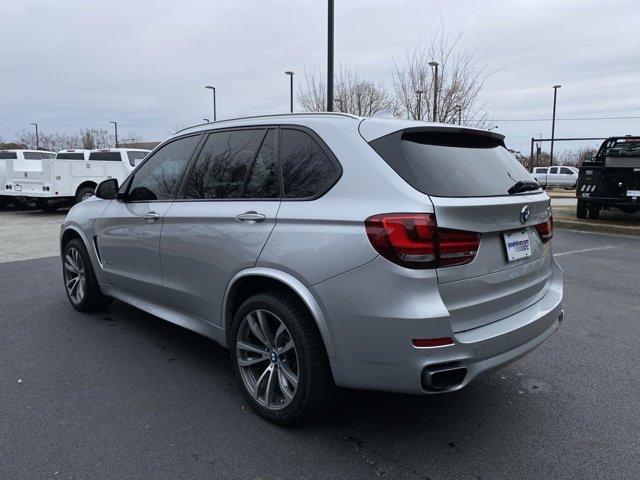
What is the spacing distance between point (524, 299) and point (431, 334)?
859 mm

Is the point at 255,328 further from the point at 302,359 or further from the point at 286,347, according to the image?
the point at 302,359

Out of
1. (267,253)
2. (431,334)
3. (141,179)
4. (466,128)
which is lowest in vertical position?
(431,334)

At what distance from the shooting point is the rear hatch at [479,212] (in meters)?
2.40

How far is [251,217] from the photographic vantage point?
9.48 feet

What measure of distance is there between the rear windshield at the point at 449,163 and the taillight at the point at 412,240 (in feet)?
0.62

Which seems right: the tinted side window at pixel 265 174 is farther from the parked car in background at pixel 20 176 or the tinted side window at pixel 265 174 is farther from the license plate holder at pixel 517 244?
the parked car in background at pixel 20 176

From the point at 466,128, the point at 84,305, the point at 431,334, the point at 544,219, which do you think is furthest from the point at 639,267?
the point at 84,305

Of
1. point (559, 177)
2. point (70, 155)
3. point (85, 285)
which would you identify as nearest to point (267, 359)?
point (85, 285)

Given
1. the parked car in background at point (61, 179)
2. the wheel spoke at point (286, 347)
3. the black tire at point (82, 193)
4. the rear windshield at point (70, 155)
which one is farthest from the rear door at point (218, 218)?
the rear windshield at point (70, 155)

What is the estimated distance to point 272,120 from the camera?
10.3 ft

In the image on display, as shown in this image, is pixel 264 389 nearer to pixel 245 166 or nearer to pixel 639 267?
pixel 245 166

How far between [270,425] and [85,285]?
2828mm

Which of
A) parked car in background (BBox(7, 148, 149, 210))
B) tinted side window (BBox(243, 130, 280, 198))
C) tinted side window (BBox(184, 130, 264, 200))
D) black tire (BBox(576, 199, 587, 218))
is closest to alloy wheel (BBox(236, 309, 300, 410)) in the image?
tinted side window (BBox(243, 130, 280, 198))

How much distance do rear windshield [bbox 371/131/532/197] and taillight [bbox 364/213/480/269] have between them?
0.62 feet
